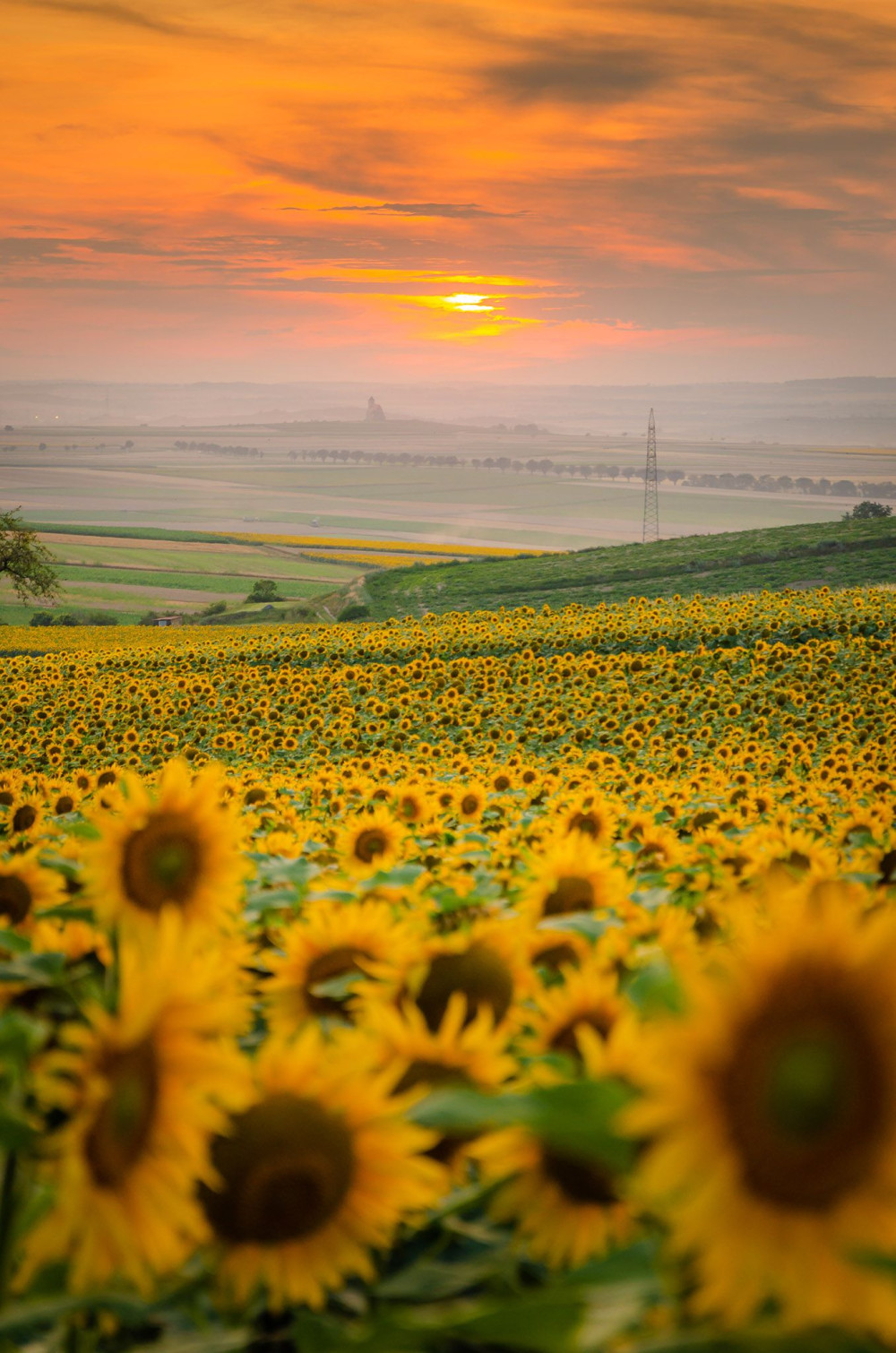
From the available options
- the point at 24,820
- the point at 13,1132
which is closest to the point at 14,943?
the point at 13,1132

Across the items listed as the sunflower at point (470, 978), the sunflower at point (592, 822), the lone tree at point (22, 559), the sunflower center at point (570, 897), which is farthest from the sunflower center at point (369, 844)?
the lone tree at point (22, 559)

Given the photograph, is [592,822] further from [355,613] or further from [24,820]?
A: [355,613]

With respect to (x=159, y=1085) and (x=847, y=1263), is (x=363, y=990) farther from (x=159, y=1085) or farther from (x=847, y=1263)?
(x=847, y=1263)

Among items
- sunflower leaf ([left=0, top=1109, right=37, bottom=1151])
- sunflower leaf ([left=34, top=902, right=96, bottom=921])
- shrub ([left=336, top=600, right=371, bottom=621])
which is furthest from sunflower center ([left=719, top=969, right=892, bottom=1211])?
shrub ([left=336, top=600, right=371, bottom=621])

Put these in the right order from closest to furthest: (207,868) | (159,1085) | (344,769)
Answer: (159,1085)
(207,868)
(344,769)

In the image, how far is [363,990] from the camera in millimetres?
1494

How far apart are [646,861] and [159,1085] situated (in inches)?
99.7

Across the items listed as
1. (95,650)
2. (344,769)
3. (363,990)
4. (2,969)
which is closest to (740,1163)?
(363,990)

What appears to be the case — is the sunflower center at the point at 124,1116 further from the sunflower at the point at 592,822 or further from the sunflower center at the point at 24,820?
the sunflower center at the point at 24,820

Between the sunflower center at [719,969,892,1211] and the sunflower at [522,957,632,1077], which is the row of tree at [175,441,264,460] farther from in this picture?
the sunflower center at [719,969,892,1211]

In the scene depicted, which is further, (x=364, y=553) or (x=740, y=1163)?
(x=364, y=553)

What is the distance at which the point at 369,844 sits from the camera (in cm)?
348

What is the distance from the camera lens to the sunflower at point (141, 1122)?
98cm

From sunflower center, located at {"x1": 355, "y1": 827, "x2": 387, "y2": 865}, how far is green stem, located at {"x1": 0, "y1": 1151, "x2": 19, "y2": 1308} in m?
2.29
